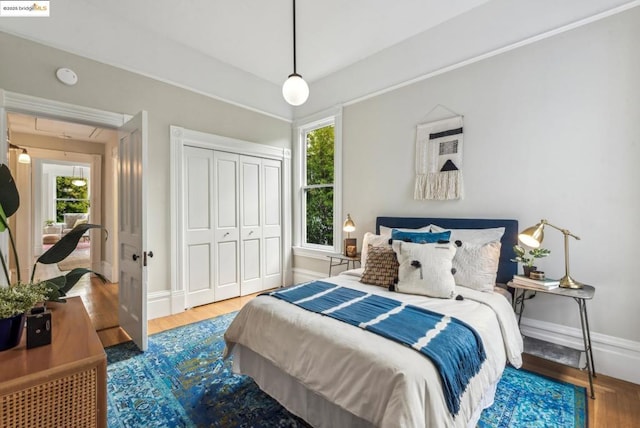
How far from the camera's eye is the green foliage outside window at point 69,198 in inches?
344

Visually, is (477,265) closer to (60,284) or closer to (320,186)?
(320,186)

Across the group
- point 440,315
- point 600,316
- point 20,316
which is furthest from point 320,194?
point 20,316

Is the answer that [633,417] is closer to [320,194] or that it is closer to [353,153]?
[353,153]

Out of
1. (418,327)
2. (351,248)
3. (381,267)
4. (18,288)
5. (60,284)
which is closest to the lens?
(18,288)

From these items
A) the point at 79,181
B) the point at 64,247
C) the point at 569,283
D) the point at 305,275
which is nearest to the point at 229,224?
the point at 305,275

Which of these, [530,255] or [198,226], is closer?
[530,255]

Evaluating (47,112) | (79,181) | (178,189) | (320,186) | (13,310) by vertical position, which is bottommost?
(13,310)

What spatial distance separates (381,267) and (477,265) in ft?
2.48

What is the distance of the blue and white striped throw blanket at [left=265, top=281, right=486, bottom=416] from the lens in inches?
51.5

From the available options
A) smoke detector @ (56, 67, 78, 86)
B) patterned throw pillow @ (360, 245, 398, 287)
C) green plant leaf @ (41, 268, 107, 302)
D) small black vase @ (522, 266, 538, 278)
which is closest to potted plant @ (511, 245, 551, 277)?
small black vase @ (522, 266, 538, 278)

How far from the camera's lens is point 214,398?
1.89 metres

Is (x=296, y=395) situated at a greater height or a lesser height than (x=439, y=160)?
lesser

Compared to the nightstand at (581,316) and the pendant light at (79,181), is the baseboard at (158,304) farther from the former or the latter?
the pendant light at (79,181)

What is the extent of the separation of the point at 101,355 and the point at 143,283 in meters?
1.57
